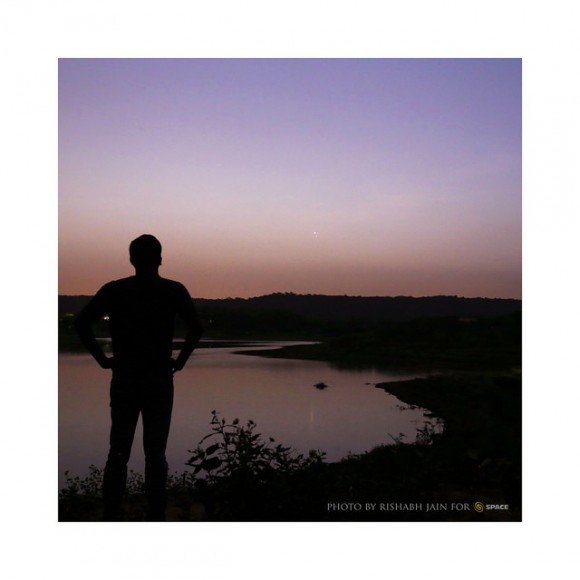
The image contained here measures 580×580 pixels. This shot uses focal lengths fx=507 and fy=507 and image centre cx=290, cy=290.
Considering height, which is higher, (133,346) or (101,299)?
(101,299)

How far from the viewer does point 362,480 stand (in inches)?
208

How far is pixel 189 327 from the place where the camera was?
449 cm

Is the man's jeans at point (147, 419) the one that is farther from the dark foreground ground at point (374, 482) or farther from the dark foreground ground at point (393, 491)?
the dark foreground ground at point (393, 491)

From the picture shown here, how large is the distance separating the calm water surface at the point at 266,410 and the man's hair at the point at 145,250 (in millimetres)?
2298

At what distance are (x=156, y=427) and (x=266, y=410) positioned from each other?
52.0ft

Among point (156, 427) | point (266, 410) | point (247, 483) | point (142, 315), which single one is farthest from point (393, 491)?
point (266, 410)

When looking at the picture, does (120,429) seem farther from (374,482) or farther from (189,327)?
(374,482)

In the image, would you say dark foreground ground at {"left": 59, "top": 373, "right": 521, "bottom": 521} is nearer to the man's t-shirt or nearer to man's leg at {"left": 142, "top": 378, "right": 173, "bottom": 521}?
man's leg at {"left": 142, "top": 378, "right": 173, "bottom": 521}

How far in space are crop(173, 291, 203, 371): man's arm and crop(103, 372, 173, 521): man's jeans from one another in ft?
0.67

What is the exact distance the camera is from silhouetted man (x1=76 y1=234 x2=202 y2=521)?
4348 mm
